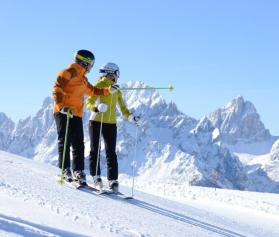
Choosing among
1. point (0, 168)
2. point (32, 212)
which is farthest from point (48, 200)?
point (0, 168)

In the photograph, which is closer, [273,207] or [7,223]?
[7,223]

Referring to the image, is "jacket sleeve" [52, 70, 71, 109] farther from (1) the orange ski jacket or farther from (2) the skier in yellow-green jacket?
(2) the skier in yellow-green jacket

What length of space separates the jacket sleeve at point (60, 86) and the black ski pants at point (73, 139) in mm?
381

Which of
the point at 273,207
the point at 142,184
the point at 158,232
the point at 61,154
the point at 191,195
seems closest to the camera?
the point at 158,232

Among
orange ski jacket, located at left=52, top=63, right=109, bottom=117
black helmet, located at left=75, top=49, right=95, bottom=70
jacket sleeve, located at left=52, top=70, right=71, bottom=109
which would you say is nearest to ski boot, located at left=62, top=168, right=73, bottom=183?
orange ski jacket, located at left=52, top=63, right=109, bottom=117

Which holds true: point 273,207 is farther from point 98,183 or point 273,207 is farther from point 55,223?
point 55,223

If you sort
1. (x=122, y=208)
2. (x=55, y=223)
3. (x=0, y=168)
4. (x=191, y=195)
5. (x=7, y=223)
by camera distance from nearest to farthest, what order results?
(x=7, y=223) → (x=55, y=223) → (x=122, y=208) → (x=0, y=168) → (x=191, y=195)

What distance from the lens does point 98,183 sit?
9.90m

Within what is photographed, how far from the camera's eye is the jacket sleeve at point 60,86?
8922mm

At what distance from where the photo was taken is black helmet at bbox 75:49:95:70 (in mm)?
9250

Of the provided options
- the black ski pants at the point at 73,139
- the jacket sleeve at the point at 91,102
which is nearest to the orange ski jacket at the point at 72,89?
the black ski pants at the point at 73,139

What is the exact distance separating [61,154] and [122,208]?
5.72 feet

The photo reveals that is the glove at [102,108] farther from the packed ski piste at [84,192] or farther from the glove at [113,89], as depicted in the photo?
the glove at [113,89]

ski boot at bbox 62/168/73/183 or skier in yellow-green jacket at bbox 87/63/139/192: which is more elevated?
skier in yellow-green jacket at bbox 87/63/139/192
